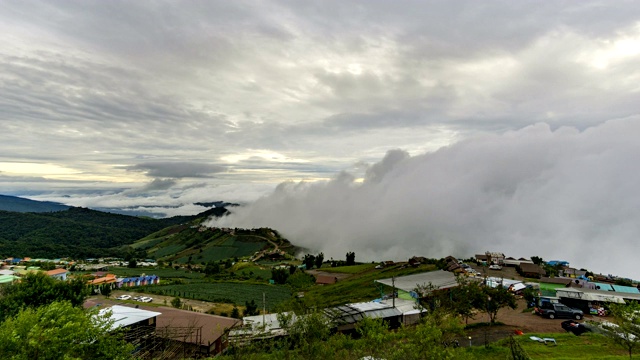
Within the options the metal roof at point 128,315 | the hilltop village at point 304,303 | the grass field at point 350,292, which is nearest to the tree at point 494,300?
the hilltop village at point 304,303

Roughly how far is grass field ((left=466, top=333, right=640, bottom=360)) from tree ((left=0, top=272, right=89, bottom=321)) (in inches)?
1883

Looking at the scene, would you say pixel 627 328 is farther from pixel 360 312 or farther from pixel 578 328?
pixel 360 312

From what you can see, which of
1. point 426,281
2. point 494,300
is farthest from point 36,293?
point 426,281

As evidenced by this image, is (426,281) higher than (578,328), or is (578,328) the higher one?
(426,281)

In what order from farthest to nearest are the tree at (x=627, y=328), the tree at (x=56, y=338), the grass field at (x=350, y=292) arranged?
the grass field at (x=350, y=292), the tree at (x=627, y=328), the tree at (x=56, y=338)

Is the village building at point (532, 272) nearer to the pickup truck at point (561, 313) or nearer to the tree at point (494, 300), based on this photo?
the pickup truck at point (561, 313)

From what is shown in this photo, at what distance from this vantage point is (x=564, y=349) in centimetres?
3212

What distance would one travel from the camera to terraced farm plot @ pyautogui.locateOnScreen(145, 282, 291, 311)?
83.1m

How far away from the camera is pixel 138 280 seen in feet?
380

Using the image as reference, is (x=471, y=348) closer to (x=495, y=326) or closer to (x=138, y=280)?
(x=495, y=326)

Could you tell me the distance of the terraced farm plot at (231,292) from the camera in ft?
273

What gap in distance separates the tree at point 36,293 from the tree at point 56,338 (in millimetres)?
26378

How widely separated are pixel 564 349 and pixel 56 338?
1667 inches

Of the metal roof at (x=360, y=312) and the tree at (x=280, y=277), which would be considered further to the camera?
the tree at (x=280, y=277)
